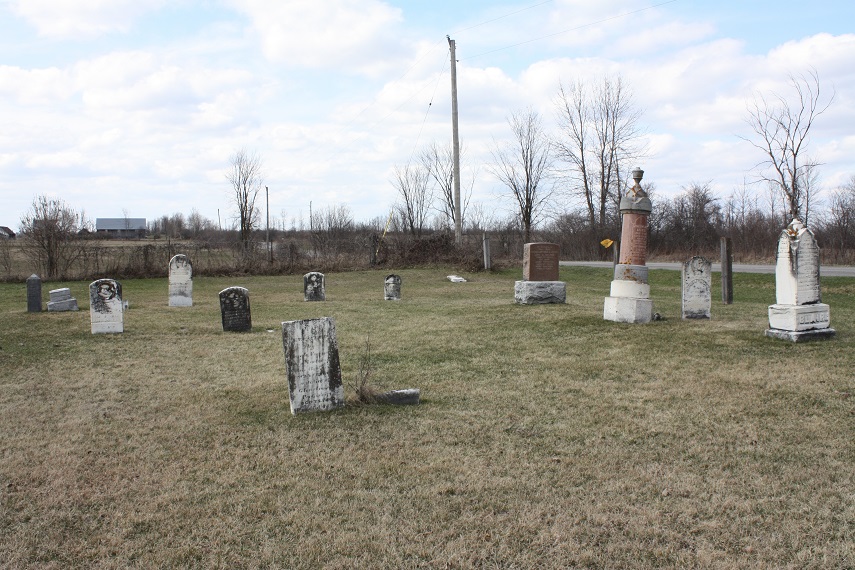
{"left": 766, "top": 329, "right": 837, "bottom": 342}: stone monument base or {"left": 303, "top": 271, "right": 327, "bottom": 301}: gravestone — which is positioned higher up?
{"left": 303, "top": 271, "right": 327, "bottom": 301}: gravestone

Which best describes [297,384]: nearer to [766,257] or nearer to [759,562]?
[759,562]

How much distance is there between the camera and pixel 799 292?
27.0ft

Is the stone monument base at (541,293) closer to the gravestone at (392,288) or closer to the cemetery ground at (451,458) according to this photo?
the gravestone at (392,288)

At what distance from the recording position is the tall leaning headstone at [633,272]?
1024 cm

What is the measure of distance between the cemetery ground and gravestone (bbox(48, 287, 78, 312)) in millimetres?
5146

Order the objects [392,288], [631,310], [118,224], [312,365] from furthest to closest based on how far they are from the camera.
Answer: [118,224]
[392,288]
[631,310]
[312,365]

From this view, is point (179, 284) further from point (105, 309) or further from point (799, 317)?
point (799, 317)

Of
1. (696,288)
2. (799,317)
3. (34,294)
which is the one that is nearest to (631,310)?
(696,288)

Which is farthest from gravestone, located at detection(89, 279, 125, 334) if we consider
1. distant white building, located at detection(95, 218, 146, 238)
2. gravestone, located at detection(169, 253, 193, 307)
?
distant white building, located at detection(95, 218, 146, 238)

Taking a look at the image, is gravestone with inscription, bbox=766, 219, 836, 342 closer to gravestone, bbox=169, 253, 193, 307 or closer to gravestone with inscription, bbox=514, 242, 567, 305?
gravestone with inscription, bbox=514, 242, 567, 305

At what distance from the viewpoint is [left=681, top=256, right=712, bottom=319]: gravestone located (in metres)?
10.5

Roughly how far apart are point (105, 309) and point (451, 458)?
27.7ft

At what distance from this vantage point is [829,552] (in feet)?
10.0

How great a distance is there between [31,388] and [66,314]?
23.2 feet
